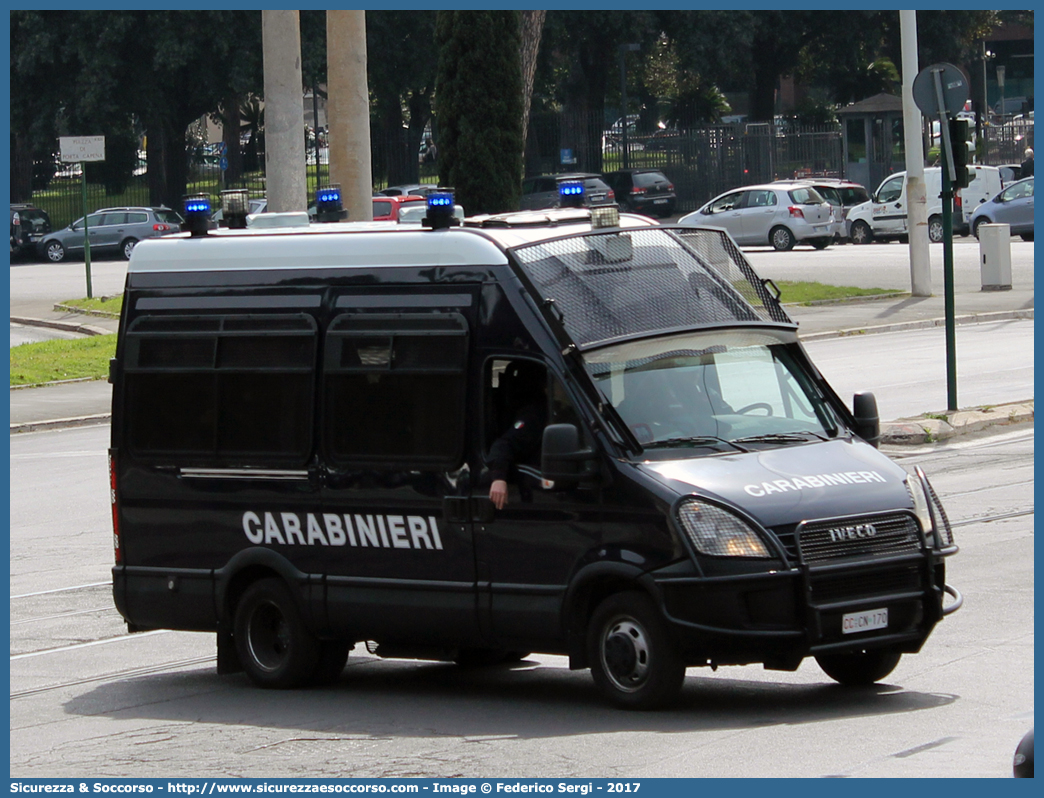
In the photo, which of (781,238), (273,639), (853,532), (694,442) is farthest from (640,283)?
(781,238)

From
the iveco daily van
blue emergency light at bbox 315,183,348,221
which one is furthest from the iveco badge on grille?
the iveco daily van

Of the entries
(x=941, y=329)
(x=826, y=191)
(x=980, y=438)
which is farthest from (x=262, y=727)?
(x=826, y=191)

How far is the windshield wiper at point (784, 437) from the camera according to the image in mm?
7730

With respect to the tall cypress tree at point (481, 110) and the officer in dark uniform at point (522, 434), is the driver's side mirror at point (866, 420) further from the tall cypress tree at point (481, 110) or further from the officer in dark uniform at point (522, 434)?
the tall cypress tree at point (481, 110)

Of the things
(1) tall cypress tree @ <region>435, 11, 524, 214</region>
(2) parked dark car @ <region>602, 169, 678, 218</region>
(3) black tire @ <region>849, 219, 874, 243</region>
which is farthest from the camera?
(2) parked dark car @ <region>602, 169, 678, 218</region>

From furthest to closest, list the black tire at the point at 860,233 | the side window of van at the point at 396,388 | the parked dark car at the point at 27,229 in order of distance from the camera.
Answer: the parked dark car at the point at 27,229 → the black tire at the point at 860,233 → the side window of van at the point at 396,388

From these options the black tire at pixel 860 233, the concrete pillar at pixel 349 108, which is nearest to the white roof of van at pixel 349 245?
the concrete pillar at pixel 349 108

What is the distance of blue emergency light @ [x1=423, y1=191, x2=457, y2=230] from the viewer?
829 cm

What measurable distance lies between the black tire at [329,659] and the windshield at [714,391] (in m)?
2.06

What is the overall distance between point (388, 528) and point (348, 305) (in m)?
1.14

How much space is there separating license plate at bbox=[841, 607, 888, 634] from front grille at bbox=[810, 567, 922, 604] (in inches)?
2.9

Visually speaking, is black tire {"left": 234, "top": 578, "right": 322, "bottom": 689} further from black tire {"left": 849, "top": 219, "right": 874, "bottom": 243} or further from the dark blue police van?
black tire {"left": 849, "top": 219, "right": 874, "bottom": 243}

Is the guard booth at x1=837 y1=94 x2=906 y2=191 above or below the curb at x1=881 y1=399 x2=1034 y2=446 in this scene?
above

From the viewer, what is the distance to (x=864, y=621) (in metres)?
7.24
